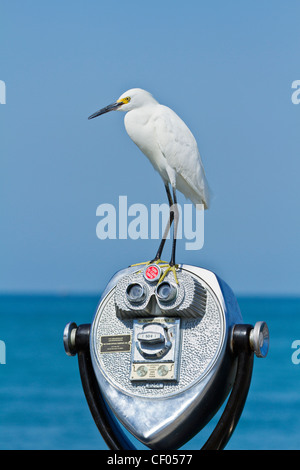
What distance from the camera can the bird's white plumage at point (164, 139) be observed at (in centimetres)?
450

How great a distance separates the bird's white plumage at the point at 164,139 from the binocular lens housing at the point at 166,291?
906mm

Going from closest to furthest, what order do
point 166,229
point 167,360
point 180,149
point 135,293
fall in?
point 167,360
point 135,293
point 166,229
point 180,149

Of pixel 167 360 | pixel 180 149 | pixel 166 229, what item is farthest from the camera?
pixel 180 149

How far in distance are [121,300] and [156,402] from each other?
1.53ft

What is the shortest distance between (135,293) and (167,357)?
31 centimetres

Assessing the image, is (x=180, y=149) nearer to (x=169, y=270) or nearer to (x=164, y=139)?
(x=164, y=139)

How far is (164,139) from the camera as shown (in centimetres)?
448

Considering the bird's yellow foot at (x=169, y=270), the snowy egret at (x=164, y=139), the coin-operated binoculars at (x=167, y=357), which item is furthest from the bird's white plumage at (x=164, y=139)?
the coin-operated binoculars at (x=167, y=357)

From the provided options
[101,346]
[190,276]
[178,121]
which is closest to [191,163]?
[178,121]

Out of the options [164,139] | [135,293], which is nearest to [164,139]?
[164,139]

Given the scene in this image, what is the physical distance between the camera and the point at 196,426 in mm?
3643

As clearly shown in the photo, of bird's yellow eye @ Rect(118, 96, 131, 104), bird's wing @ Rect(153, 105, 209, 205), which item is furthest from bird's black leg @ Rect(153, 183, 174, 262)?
bird's yellow eye @ Rect(118, 96, 131, 104)

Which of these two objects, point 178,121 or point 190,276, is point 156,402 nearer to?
point 190,276

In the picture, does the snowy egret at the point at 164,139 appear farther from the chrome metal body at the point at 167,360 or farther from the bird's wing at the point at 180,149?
the chrome metal body at the point at 167,360
